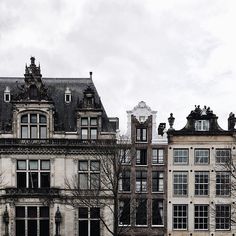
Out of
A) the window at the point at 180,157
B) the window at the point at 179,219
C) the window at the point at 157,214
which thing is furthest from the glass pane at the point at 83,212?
the window at the point at 180,157

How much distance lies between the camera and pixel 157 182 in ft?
172

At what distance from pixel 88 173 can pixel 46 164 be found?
420cm

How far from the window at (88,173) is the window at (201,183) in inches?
383

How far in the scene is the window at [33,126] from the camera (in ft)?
171

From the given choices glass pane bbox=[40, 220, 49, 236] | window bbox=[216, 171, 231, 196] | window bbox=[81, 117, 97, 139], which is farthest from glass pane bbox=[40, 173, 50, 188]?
window bbox=[216, 171, 231, 196]

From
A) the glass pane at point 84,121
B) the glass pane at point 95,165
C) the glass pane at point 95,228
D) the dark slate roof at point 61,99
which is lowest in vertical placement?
the glass pane at point 95,228

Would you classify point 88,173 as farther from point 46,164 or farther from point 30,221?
point 30,221

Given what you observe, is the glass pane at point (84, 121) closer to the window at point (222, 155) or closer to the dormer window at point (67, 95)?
the dormer window at point (67, 95)

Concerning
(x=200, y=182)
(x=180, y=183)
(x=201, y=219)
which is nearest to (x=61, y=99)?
(x=180, y=183)

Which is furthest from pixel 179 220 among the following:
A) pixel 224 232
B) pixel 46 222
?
pixel 46 222

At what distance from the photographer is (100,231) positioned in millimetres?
51906

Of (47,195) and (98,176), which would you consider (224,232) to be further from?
(47,195)

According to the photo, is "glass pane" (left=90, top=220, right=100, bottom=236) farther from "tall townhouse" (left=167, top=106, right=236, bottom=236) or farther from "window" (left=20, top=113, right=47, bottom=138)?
"window" (left=20, top=113, right=47, bottom=138)

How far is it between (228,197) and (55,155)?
17403 millimetres
